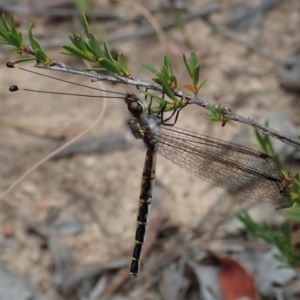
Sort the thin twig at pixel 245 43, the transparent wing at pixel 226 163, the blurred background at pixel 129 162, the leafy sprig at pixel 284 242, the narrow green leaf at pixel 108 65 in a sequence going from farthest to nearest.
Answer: the thin twig at pixel 245 43, the blurred background at pixel 129 162, the leafy sprig at pixel 284 242, the transparent wing at pixel 226 163, the narrow green leaf at pixel 108 65

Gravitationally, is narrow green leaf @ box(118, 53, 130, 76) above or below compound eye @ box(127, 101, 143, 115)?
below

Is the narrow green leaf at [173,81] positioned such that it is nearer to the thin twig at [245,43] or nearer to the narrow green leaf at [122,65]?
the narrow green leaf at [122,65]

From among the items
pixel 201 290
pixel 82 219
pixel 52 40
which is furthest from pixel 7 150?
pixel 201 290

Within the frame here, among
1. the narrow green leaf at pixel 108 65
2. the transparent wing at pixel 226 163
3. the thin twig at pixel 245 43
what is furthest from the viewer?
the thin twig at pixel 245 43

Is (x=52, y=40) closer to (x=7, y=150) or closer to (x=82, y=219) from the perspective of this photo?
(x=7, y=150)

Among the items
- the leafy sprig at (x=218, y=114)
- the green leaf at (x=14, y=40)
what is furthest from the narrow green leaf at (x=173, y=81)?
the green leaf at (x=14, y=40)

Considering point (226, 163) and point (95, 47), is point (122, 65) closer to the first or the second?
point (95, 47)

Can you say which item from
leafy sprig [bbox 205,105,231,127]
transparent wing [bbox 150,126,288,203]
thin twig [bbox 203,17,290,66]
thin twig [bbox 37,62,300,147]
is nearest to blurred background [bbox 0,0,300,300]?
thin twig [bbox 203,17,290,66]

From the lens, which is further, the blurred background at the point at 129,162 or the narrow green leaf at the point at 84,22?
the blurred background at the point at 129,162

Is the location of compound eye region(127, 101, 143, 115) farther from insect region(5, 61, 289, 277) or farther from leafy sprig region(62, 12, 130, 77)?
leafy sprig region(62, 12, 130, 77)
